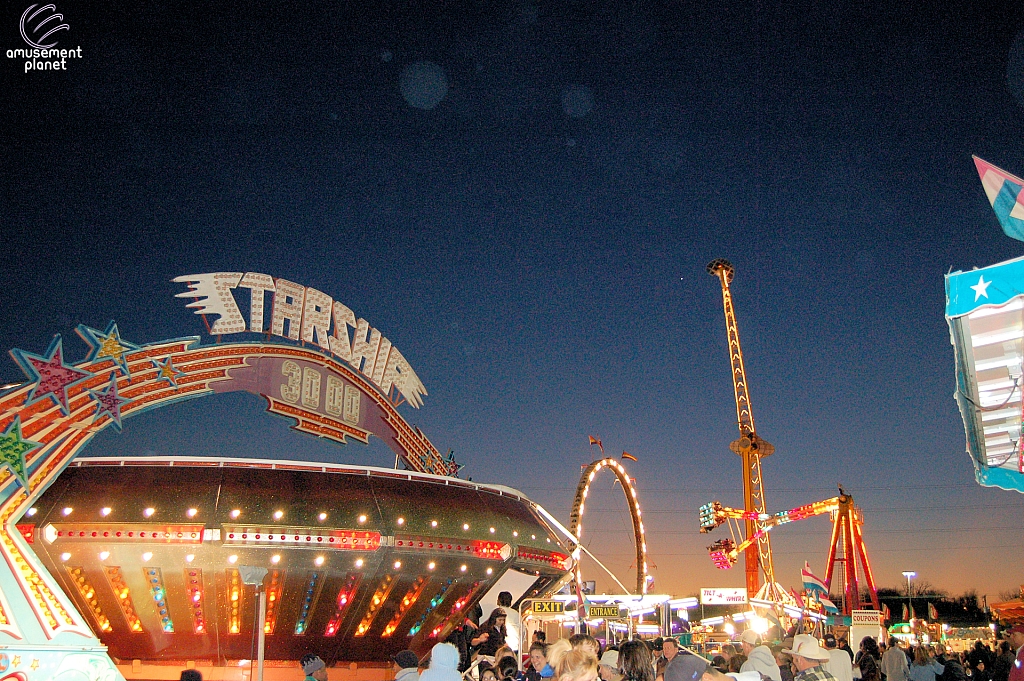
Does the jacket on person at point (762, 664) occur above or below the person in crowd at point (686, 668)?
below

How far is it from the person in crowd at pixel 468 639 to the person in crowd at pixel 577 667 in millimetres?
6330

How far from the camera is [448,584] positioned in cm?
2603

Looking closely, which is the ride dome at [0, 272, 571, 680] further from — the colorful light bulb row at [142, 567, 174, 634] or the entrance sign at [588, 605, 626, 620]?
the entrance sign at [588, 605, 626, 620]

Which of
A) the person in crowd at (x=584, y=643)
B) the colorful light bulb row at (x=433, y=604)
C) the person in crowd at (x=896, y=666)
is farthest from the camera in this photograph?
the colorful light bulb row at (x=433, y=604)

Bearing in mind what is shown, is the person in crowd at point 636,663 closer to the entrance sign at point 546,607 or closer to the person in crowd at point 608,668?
the person in crowd at point 608,668

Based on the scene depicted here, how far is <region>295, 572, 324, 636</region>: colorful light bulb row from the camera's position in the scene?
23.2m

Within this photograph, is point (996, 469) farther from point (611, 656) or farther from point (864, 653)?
point (864, 653)

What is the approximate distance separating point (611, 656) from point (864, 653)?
21.9 ft

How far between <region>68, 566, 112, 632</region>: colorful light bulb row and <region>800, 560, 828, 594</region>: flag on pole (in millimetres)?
29353

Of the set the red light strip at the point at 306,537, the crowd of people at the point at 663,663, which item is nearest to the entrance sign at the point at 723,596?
the red light strip at the point at 306,537

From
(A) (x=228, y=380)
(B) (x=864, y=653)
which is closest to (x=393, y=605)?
(A) (x=228, y=380)

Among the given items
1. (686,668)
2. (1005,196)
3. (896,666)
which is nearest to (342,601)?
(896,666)

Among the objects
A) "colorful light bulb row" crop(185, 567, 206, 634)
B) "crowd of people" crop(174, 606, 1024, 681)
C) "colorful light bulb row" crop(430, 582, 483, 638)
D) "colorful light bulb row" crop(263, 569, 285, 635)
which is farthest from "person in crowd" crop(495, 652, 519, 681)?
"colorful light bulb row" crop(430, 582, 483, 638)

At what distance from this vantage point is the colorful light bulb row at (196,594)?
2225 cm
